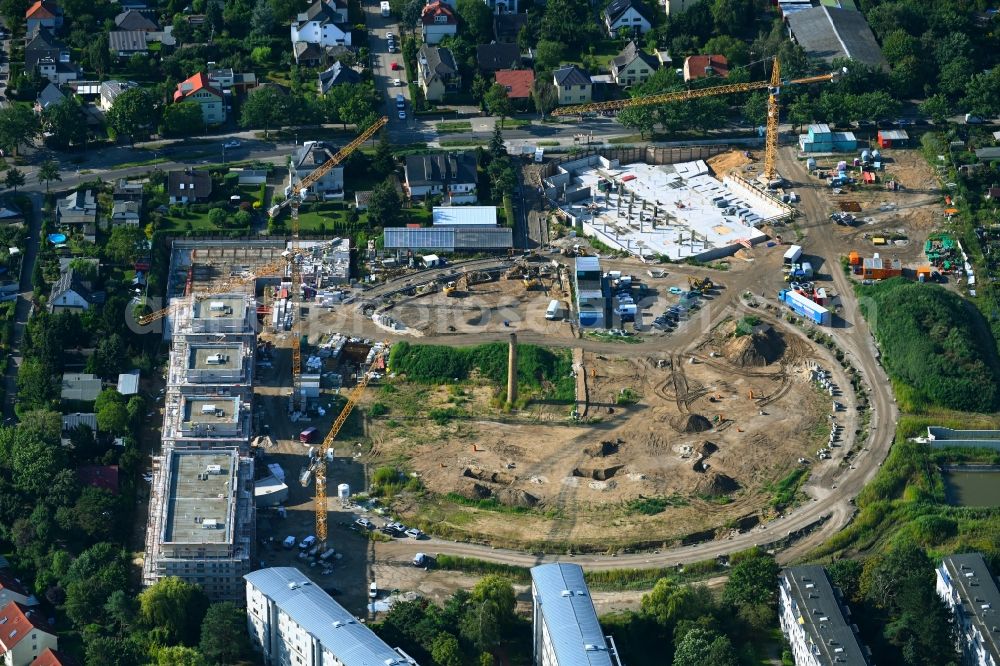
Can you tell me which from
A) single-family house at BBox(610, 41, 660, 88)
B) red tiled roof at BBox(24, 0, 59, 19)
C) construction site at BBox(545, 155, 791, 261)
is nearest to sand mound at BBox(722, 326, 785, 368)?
construction site at BBox(545, 155, 791, 261)

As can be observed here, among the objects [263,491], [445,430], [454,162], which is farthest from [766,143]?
[263,491]

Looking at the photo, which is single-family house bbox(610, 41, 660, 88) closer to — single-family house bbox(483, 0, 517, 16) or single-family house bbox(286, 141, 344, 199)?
single-family house bbox(483, 0, 517, 16)

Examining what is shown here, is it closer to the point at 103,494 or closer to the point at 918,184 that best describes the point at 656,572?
the point at 103,494

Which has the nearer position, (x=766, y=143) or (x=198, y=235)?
(x=198, y=235)

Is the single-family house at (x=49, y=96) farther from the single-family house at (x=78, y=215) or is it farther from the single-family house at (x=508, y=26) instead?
the single-family house at (x=508, y=26)

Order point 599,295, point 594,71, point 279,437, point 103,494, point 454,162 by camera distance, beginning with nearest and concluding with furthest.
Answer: point 103,494 → point 279,437 → point 599,295 → point 454,162 → point 594,71
